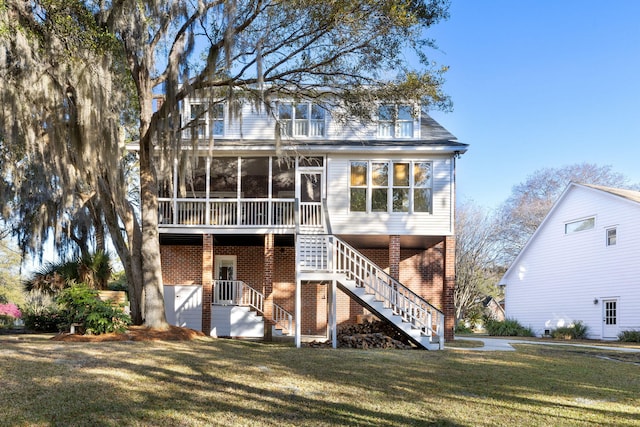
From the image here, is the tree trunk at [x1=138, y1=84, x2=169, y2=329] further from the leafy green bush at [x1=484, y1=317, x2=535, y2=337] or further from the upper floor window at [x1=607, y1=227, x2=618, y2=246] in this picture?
the leafy green bush at [x1=484, y1=317, x2=535, y2=337]

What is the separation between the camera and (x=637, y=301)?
1980 cm

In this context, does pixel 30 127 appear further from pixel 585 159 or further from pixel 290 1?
pixel 585 159

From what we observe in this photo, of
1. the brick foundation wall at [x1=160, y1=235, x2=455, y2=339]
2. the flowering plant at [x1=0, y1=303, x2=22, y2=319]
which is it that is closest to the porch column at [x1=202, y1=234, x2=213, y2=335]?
the brick foundation wall at [x1=160, y1=235, x2=455, y2=339]

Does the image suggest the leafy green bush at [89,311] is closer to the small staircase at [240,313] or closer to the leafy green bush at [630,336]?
the small staircase at [240,313]

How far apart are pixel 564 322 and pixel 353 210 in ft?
39.1

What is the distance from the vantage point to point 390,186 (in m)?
17.0

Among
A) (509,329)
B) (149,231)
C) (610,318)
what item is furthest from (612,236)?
(149,231)

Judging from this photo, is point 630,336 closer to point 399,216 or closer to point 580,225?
point 580,225

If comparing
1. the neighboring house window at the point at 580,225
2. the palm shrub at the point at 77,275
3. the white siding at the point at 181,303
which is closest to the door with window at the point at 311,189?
the white siding at the point at 181,303

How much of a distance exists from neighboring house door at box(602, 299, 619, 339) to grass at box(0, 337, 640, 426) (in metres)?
11.4

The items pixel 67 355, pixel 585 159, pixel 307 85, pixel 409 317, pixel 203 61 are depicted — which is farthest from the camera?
pixel 585 159

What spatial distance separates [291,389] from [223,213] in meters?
9.97

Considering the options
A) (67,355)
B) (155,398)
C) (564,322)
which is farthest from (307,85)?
(564,322)

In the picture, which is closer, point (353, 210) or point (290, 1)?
point (290, 1)
